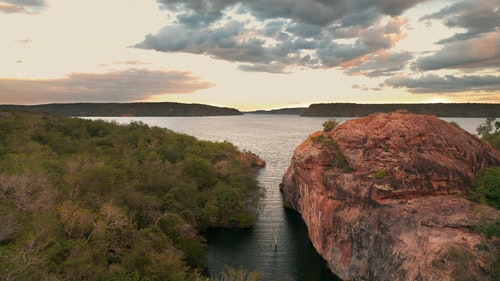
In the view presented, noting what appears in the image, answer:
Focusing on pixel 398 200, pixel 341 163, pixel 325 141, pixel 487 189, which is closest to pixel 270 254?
pixel 341 163

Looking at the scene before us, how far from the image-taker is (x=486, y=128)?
63250mm

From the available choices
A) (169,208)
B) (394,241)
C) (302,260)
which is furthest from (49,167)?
(394,241)

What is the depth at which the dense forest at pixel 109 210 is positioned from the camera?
2272 cm

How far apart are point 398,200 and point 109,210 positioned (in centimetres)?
2665

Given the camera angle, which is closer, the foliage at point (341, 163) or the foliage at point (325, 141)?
the foliage at point (341, 163)

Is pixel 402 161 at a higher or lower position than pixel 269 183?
higher

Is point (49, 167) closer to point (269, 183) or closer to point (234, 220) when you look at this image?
point (234, 220)

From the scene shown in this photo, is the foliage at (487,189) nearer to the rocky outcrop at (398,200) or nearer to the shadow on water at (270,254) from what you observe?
the rocky outcrop at (398,200)

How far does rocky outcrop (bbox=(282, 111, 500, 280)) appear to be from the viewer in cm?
2489

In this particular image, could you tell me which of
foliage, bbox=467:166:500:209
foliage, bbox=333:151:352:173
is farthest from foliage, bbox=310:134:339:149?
foliage, bbox=467:166:500:209

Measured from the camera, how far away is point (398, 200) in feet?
101

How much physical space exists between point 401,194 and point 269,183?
1988 inches

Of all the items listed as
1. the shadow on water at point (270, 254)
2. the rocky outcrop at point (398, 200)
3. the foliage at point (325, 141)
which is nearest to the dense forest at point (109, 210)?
the shadow on water at point (270, 254)

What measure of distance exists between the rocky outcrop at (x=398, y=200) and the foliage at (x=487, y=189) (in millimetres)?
783
